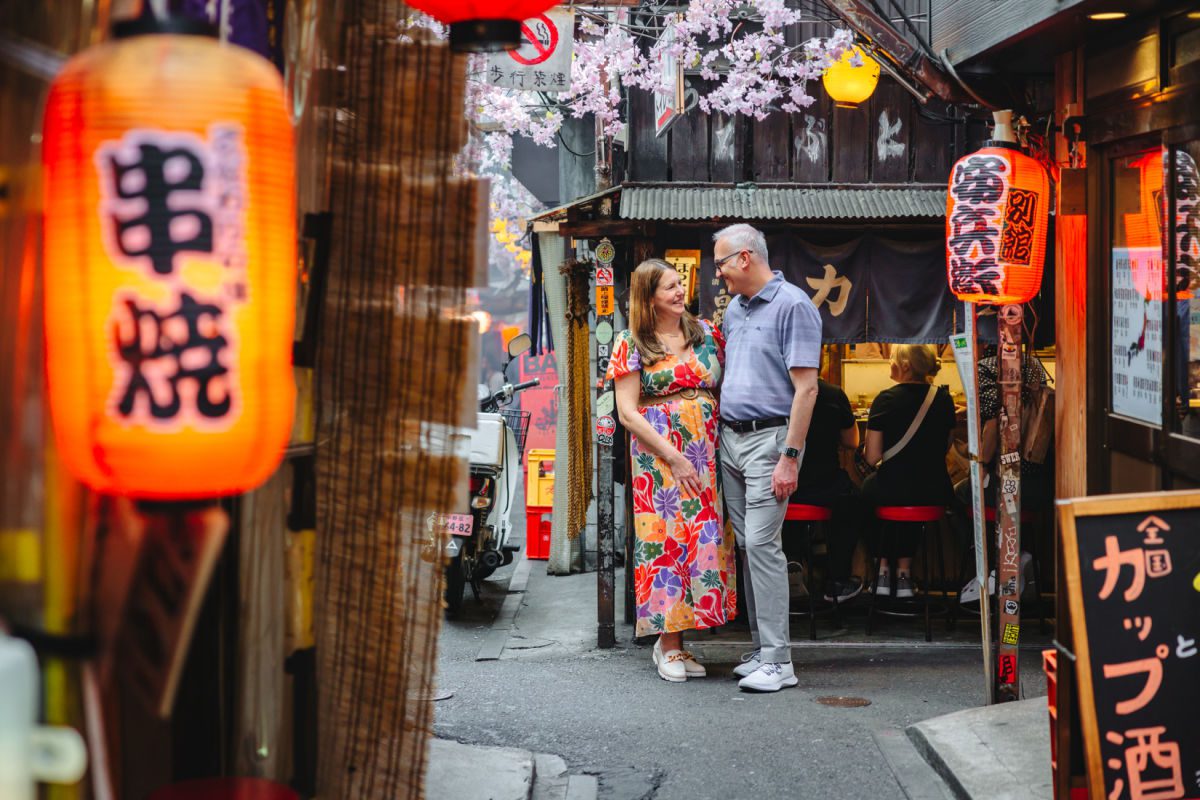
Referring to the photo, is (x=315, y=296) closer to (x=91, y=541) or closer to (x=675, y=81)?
(x=91, y=541)

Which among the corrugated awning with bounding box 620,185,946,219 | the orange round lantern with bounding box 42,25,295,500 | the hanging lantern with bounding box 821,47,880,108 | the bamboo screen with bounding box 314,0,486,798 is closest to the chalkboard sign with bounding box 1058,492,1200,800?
the bamboo screen with bounding box 314,0,486,798

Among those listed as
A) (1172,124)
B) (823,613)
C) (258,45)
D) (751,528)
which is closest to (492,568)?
(823,613)

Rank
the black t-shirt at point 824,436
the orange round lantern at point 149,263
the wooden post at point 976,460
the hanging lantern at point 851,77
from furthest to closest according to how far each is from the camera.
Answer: the hanging lantern at point 851,77 < the black t-shirt at point 824,436 < the wooden post at point 976,460 < the orange round lantern at point 149,263

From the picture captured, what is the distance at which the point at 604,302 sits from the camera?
9570 mm

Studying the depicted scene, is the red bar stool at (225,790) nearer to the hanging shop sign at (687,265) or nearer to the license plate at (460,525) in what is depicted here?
the license plate at (460,525)

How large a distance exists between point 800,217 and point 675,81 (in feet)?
4.71

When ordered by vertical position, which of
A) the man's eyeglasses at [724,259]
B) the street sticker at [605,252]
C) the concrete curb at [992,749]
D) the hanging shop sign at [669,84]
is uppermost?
the hanging shop sign at [669,84]

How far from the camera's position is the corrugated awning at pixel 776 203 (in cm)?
983

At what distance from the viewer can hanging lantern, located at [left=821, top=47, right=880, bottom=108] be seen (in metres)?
10.7

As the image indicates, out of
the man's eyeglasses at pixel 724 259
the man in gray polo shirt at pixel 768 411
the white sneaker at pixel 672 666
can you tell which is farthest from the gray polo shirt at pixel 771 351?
the white sneaker at pixel 672 666

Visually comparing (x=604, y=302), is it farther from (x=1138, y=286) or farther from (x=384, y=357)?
(x=384, y=357)

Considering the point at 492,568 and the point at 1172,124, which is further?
the point at 492,568

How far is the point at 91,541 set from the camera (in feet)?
9.05

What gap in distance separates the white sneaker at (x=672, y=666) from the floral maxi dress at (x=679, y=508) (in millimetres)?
211
